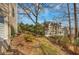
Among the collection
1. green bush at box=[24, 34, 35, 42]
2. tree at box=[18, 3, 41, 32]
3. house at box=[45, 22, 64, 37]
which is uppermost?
tree at box=[18, 3, 41, 32]

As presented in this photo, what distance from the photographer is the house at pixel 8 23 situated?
1798 millimetres

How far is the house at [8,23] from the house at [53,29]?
333mm

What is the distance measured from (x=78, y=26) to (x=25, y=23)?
549 millimetres

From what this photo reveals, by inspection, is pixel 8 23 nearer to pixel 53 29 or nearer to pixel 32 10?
pixel 32 10

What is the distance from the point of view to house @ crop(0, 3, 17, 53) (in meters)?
1.80

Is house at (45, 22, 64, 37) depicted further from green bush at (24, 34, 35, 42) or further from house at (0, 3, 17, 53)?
house at (0, 3, 17, 53)

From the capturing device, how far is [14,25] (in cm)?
180

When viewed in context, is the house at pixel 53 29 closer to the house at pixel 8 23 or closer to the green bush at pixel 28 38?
the green bush at pixel 28 38

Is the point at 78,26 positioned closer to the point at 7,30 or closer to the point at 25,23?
the point at 25,23

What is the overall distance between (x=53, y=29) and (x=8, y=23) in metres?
0.47

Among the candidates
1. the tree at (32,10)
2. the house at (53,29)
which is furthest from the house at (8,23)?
the house at (53,29)

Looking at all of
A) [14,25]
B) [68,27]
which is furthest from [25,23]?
[68,27]

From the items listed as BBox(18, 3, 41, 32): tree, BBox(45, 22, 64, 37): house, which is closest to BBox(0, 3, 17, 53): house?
BBox(18, 3, 41, 32): tree

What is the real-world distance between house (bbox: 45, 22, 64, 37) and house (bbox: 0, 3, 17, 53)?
33 cm
